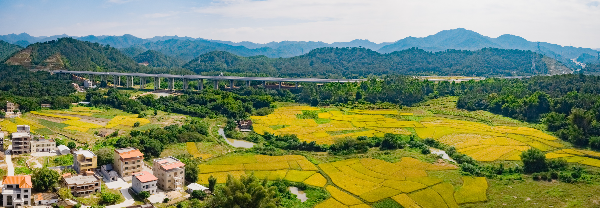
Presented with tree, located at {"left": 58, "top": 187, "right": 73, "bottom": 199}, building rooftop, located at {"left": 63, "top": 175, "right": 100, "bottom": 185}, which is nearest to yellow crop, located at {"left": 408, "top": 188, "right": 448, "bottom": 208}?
building rooftop, located at {"left": 63, "top": 175, "right": 100, "bottom": 185}

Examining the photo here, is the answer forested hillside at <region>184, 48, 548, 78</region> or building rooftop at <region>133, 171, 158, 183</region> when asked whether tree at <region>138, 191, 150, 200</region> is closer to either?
building rooftop at <region>133, 171, 158, 183</region>

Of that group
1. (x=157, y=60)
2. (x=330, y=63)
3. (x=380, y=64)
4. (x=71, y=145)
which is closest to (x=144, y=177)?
(x=71, y=145)

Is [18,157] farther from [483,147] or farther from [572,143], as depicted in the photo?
[572,143]

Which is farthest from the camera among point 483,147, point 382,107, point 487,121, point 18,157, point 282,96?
point 282,96

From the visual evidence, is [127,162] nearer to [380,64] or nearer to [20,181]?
[20,181]

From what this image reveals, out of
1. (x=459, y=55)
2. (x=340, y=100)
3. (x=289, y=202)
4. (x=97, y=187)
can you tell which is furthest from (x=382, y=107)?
(x=459, y=55)
